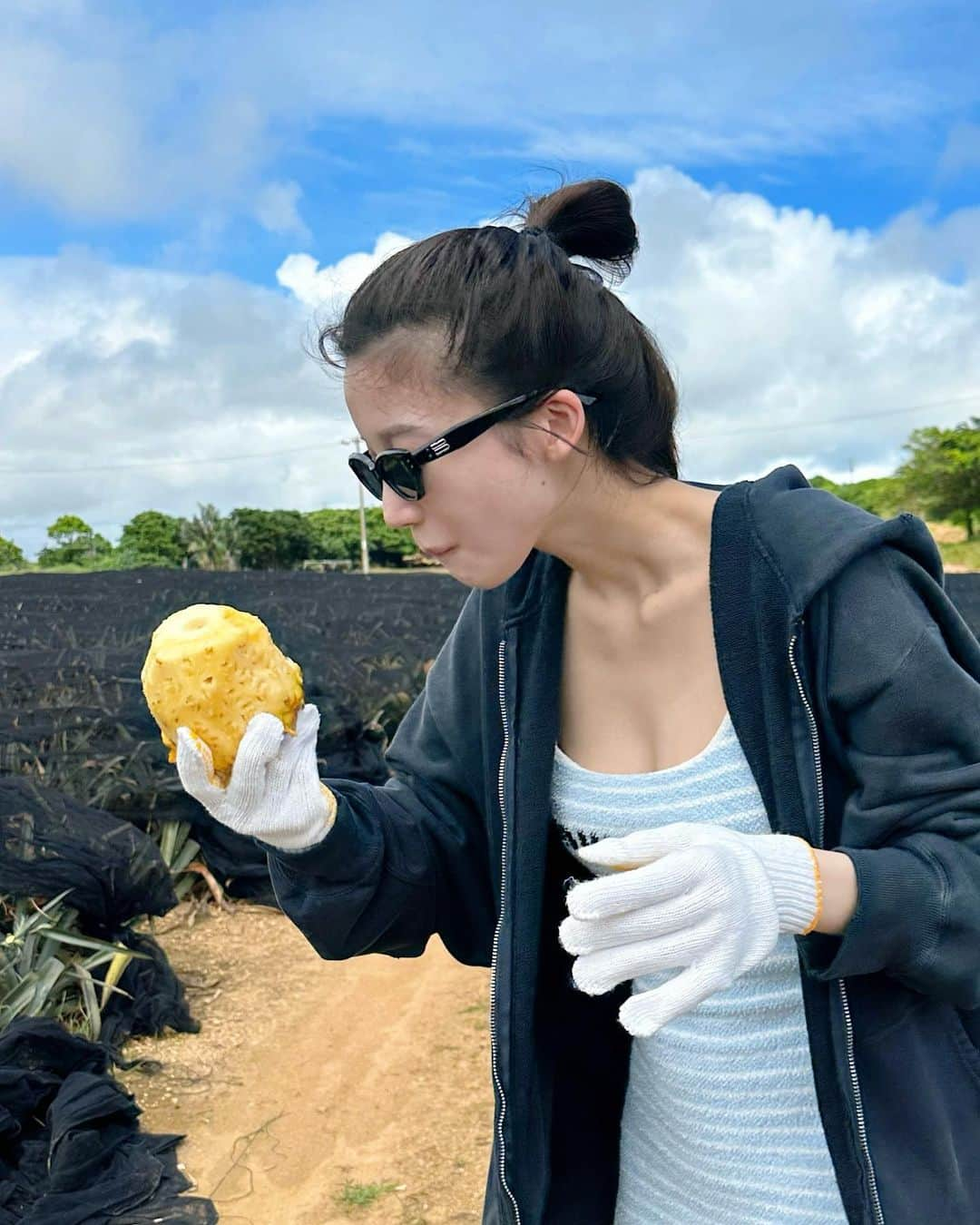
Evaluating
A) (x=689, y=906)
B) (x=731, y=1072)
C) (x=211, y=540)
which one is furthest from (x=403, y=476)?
(x=211, y=540)

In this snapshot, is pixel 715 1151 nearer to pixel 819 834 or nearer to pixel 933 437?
pixel 819 834

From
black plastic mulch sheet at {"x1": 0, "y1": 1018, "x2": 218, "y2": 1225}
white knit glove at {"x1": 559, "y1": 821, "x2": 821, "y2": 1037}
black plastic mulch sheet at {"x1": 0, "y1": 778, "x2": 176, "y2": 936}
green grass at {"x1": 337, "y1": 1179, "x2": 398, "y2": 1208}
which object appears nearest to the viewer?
white knit glove at {"x1": 559, "y1": 821, "x2": 821, "y2": 1037}

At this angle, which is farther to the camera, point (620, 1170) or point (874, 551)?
point (620, 1170)

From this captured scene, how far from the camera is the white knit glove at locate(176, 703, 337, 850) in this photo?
5.13 ft

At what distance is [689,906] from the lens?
1274 millimetres

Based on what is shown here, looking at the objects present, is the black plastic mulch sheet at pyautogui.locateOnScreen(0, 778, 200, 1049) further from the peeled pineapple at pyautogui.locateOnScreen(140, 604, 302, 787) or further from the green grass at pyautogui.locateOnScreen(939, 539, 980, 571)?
the green grass at pyautogui.locateOnScreen(939, 539, 980, 571)

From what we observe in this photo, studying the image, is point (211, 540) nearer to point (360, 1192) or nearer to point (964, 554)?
point (964, 554)

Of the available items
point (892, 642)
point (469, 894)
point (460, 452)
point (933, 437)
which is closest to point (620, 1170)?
point (469, 894)

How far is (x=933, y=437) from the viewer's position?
168ft

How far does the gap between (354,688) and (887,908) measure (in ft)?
18.6

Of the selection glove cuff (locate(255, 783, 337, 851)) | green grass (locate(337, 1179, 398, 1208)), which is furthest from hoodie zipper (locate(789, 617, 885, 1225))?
green grass (locate(337, 1179, 398, 1208))

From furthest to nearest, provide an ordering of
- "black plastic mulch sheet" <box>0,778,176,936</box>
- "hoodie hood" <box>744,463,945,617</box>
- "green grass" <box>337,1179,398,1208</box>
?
"black plastic mulch sheet" <box>0,778,176,936</box>
"green grass" <box>337,1179,398,1208</box>
"hoodie hood" <box>744,463,945,617</box>

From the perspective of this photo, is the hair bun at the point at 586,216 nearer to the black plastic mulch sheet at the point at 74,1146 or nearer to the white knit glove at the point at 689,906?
the white knit glove at the point at 689,906

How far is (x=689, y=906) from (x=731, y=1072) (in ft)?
1.13
